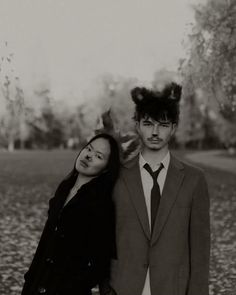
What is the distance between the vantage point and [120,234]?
130 inches

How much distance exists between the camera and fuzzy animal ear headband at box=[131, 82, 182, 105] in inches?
138

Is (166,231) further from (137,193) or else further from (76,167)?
(76,167)

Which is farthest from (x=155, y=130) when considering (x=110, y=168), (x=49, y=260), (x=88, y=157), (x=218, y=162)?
(x=218, y=162)

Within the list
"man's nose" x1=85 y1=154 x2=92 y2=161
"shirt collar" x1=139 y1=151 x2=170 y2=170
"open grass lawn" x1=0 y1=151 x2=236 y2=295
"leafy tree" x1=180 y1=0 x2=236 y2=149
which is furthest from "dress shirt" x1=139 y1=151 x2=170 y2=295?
"leafy tree" x1=180 y1=0 x2=236 y2=149

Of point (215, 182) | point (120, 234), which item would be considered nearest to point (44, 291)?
point (120, 234)

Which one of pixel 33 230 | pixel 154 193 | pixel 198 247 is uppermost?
pixel 154 193

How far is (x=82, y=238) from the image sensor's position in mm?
3432

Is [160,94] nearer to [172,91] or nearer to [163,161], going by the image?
[172,91]

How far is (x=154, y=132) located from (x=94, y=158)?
0.41 metres

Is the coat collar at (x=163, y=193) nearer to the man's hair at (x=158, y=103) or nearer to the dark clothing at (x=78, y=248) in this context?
the dark clothing at (x=78, y=248)

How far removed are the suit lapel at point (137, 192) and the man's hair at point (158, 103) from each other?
1.05ft

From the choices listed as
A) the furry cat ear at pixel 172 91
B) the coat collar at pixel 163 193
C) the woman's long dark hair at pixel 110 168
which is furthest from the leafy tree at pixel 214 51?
the coat collar at pixel 163 193

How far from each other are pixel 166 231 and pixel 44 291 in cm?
79

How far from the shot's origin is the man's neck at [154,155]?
3402 millimetres
